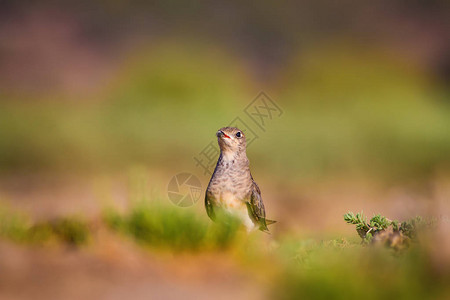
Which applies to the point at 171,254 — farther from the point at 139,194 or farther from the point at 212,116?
the point at 212,116

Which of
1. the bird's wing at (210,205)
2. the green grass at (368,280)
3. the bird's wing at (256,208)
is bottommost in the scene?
the green grass at (368,280)

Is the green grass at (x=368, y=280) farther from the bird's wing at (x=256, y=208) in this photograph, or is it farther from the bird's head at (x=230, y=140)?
the bird's head at (x=230, y=140)

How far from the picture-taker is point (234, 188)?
5.00 m

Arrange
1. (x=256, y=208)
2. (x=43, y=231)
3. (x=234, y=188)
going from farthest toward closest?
(x=256, y=208), (x=234, y=188), (x=43, y=231)

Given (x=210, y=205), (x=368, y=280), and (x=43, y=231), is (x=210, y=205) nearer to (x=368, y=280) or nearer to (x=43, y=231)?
(x=43, y=231)

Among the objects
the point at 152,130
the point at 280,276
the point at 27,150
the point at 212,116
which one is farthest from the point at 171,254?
the point at 212,116

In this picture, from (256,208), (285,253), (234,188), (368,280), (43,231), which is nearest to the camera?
(368,280)

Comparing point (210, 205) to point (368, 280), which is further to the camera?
point (210, 205)

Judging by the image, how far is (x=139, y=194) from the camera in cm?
425

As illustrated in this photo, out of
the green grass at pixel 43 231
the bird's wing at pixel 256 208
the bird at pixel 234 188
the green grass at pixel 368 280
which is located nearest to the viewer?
the green grass at pixel 368 280

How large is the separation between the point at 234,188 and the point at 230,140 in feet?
1.32

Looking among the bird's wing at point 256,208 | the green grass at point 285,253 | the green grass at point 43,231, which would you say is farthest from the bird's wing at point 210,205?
the green grass at point 43,231

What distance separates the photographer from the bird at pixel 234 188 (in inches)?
196

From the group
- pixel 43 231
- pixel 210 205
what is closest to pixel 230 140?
pixel 210 205
